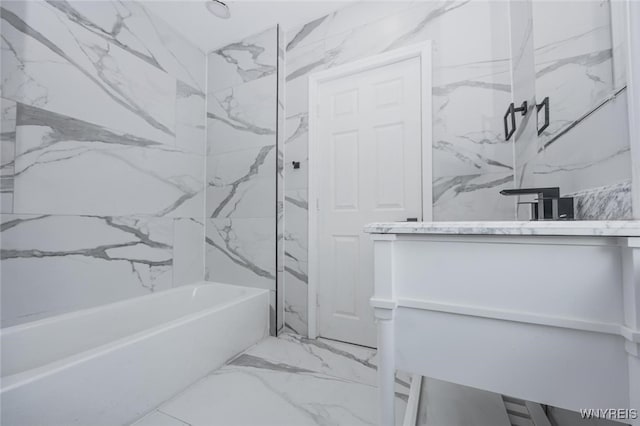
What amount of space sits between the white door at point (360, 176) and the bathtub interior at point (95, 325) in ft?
2.17

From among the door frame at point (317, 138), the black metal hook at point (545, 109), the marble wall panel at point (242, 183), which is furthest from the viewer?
the marble wall panel at point (242, 183)

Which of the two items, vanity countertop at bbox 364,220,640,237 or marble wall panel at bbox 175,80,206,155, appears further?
marble wall panel at bbox 175,80,206,155

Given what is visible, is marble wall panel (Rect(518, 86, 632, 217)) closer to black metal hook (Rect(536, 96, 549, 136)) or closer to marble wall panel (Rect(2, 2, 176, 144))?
black metal hook (Rect(536, 96, 549, 136))

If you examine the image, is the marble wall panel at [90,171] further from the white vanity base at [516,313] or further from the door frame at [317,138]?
the white vanity base at [516,313]

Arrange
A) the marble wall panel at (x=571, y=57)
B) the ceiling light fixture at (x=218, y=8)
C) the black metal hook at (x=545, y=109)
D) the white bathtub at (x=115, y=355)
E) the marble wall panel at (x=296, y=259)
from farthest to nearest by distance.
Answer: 1. the marble wall panel at (x=296, y=259)
2. the ceiling light fixture at (x=218, y=8)
3. the black metal hook at (x=545, y=109)
4. the white bathtub at (x=115, y=355)
5. the marble wall panel at (x=571, y=57)

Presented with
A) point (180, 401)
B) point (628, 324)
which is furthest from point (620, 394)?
point (180, 401)

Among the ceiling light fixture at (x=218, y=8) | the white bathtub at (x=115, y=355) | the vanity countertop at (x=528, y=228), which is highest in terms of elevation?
the ceiling light fixture at (x=218, y=8)

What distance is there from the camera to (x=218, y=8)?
1.82 metres

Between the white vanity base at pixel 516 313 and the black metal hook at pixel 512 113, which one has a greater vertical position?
the black metal hook at pixel 512 113

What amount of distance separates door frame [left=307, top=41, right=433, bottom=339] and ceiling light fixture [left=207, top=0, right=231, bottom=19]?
746 millimetres

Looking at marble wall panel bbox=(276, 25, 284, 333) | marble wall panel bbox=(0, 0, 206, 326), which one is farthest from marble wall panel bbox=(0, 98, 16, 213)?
marble wall panel bbox=(276, 25, 284, 333)

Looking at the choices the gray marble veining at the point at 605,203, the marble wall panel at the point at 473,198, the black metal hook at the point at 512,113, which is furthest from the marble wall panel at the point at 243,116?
the gray marble veining at the point at 605,203

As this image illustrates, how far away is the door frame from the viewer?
1.61 m

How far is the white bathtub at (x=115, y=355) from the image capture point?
87 cm
